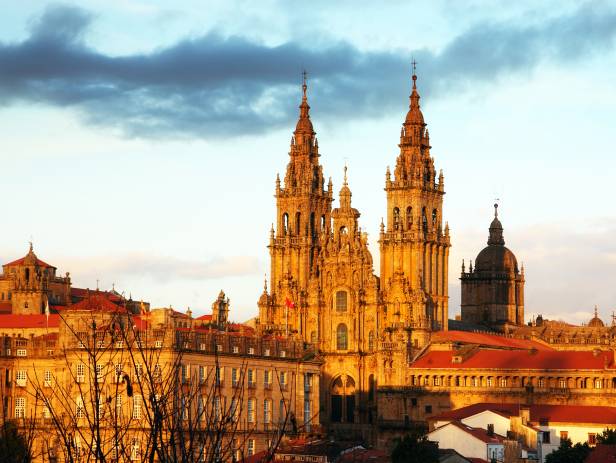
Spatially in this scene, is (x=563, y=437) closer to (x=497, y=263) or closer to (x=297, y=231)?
(x=297, y=231)

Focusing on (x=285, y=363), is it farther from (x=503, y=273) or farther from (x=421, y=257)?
(x=503, y=273)

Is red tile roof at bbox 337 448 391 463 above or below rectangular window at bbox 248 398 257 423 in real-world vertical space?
below

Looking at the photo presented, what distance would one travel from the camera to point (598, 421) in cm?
12281

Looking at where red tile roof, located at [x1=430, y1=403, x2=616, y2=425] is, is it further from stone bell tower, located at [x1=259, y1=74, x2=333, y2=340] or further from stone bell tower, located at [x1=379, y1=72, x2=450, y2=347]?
stone bell tower, located at [x1=259, y1=74, x2=333, y2=340]

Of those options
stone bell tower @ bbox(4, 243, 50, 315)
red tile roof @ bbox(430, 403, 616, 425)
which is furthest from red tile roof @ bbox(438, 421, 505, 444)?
stone bell tower @ bbox(4, 243, 50, 315)

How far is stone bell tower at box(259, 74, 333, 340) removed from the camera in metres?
171

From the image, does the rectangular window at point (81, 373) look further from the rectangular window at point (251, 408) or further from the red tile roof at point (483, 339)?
the red tile roof at point (483, 339)

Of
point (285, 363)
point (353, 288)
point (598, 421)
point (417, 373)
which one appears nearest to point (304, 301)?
point (353, 288)

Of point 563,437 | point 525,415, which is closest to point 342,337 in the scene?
point 525,415

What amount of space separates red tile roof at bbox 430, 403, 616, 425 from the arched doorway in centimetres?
2961

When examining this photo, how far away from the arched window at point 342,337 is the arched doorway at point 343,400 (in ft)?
12.1

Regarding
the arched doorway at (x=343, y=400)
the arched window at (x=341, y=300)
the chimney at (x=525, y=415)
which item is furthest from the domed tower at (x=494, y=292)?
the chimney at (x=525, y=415)

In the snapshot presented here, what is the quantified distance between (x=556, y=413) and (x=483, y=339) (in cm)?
4056

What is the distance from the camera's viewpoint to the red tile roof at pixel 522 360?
14438cm
